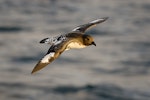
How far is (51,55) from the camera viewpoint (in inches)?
363

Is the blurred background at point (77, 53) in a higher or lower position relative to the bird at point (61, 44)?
higher

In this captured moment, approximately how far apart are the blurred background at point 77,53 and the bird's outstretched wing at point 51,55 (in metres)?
16.2

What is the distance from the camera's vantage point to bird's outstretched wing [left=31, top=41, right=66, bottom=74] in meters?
9.08

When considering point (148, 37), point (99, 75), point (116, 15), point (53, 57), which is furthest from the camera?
point (116, 15)

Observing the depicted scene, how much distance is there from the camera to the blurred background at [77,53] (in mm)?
26500

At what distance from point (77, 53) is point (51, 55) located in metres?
21.2

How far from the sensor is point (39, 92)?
86.6ft

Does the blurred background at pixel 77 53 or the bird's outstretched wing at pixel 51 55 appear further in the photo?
the blurred background at pixel 77 53

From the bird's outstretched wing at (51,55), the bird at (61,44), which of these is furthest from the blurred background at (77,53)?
the bird's outstretched wing at (51,55)

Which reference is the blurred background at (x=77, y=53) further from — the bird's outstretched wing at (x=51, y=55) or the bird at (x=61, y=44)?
the bird's outstretched wing at (x=51, y=55)

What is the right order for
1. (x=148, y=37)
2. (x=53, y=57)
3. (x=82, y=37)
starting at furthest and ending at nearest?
(x=148, y=37), (x=82, y=37), (x=53, y=57)

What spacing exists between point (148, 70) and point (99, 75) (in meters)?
2.14

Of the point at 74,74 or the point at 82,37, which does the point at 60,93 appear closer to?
the point at 74,74

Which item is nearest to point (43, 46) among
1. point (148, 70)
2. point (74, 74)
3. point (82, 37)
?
point (74, 74)
